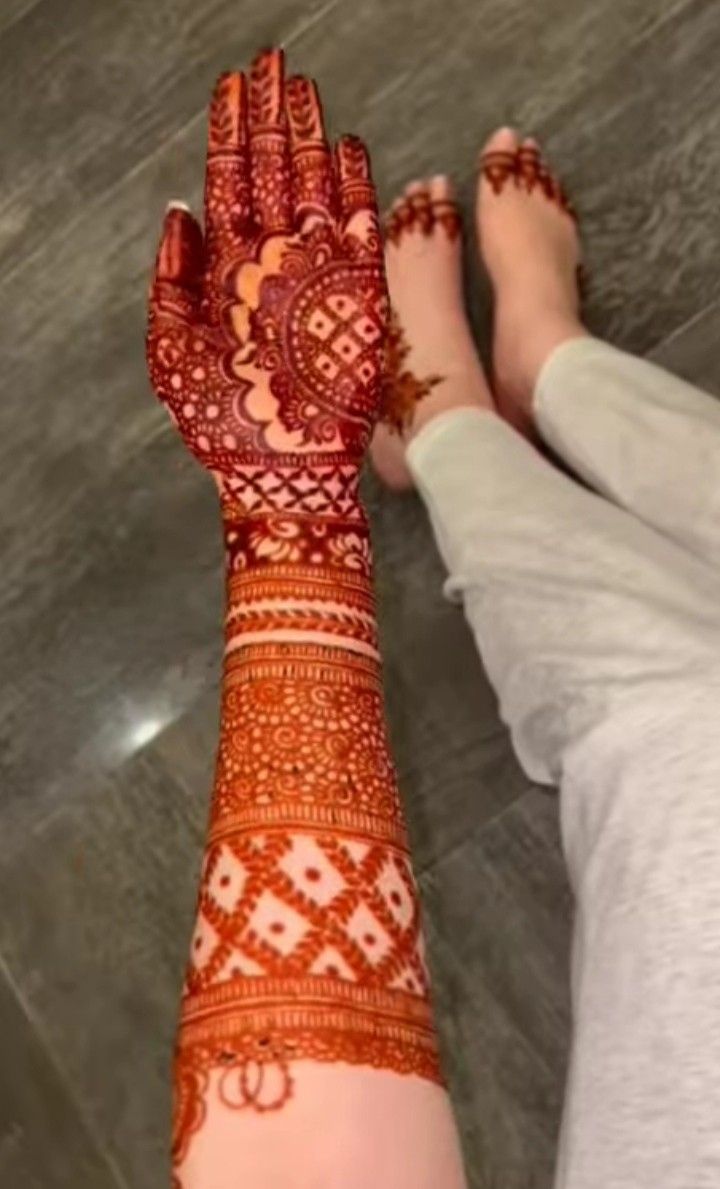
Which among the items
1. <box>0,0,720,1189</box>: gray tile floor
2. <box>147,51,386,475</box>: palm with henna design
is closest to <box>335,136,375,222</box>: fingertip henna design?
<box>147,51,386,475</box>: palm with henna design

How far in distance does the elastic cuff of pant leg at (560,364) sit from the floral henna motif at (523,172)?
0.14 metres

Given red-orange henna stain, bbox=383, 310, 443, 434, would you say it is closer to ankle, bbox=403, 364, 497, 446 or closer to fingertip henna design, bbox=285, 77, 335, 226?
ankle, bbox=403, 364, 497, 446

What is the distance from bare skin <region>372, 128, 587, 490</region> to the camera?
3.21ft

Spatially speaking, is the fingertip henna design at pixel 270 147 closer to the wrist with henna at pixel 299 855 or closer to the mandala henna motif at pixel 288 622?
the mandala henna motif at pixel 288 622

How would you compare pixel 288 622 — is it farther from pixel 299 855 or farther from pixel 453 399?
pixel 453 399

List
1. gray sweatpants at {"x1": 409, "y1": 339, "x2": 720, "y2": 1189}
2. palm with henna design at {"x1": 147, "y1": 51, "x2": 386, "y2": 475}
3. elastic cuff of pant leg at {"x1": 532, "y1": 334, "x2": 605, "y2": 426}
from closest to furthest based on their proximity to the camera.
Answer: gray sweatpants at {"x1": 409, "y1": 339, "x2": 720, "y2": 1189}
palm with henna design at {"x1": 147, "y1": 51, "x2": 386, "y2": 475}
elastic cuff of pant leg at {"x1": 532, "y1": 334, "x2": 605, "y2": 426}

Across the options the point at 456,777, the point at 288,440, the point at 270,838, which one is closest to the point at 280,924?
the point at 270,838

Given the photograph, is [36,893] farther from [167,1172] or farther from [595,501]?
[595,501]

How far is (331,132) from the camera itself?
1071mm

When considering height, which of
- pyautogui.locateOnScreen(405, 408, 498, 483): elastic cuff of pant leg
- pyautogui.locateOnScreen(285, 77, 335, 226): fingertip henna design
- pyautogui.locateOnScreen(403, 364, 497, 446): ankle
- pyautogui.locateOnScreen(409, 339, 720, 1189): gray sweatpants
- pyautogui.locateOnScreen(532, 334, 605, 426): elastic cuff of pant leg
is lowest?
pyautogui.locateOnScreen(409, 339, 720, 1189): gray sweatpants

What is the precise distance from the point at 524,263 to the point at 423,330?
87 mm

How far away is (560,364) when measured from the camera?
0.94m

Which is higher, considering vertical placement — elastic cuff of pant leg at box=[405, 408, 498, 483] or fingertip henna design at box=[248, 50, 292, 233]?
fingertip henna design at box=[248, 50, 292, 233]

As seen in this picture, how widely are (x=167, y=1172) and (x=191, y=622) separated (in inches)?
15.2
